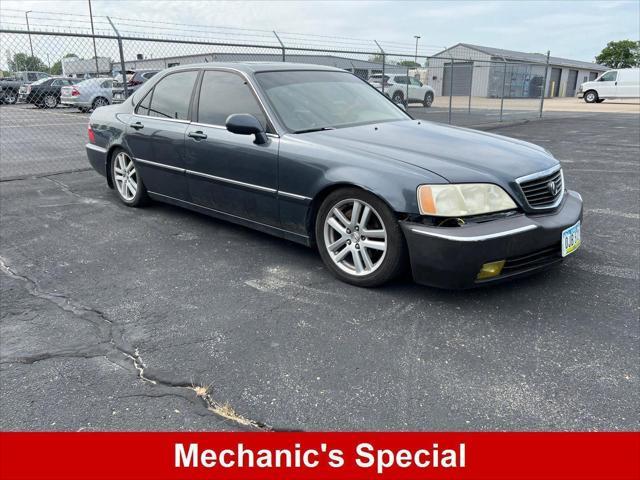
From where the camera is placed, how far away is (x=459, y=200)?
311cm

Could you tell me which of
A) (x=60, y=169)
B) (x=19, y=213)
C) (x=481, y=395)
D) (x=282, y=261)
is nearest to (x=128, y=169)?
(x=19, y=213)

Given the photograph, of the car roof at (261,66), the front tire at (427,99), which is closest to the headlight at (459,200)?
the car roof at (261,66)

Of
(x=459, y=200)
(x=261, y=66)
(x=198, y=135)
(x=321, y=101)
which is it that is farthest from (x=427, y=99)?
(x=459, y=200)

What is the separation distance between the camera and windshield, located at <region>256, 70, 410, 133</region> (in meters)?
4.07

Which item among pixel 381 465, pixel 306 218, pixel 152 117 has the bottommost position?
pixel 381 465

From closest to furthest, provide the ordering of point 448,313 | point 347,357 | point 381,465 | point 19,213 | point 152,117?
1. point 381,465
2. point 347,357
3. point 448,313
4. point 152,117
5. point 19,213

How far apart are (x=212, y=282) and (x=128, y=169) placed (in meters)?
2.52

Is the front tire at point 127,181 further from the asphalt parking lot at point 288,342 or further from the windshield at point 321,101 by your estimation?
the windshield at point 321,101

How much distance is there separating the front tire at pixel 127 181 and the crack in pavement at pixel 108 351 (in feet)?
6.12

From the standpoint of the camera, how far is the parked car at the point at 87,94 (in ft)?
65.9

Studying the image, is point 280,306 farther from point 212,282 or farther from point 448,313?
point 448,313

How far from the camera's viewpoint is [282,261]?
13.6 ft

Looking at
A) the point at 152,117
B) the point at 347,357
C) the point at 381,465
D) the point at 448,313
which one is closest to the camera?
the point at 381,465

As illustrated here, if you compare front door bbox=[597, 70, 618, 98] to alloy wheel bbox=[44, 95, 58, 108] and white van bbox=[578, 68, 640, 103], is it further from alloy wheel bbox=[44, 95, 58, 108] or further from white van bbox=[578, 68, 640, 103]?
alloy wheel bbox=[44, 95, 58, 108]
